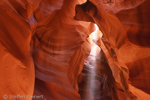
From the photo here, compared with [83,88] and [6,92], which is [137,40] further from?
[83,88]

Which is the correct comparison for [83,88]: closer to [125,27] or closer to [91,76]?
[91,76]

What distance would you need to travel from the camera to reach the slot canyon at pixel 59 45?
9.10ft

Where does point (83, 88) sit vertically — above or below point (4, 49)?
below

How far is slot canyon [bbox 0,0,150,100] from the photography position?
2.77 meters

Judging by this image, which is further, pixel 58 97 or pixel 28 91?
pixel 58 97

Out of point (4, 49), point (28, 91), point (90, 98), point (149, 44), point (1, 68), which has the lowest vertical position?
point (90, 98)

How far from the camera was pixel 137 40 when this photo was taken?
3.10 meters

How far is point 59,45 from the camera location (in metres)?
5.97

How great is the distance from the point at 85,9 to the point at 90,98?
576 cm

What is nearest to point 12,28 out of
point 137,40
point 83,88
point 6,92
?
point 6,92

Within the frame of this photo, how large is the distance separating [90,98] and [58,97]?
4371 millimetres

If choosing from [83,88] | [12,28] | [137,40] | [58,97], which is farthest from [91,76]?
[12,28]

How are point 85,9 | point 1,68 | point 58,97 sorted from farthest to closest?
point 85,9 → point 58,97 → point 1,68

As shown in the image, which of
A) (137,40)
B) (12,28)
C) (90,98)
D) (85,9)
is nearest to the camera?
(12,28)
